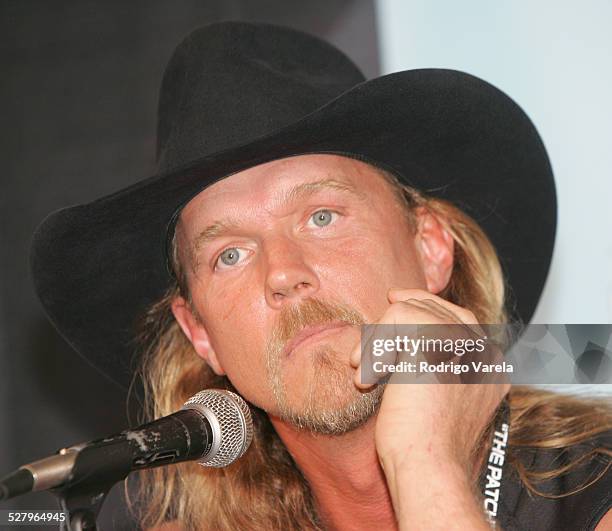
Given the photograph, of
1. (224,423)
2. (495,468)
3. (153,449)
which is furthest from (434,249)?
(153,449)

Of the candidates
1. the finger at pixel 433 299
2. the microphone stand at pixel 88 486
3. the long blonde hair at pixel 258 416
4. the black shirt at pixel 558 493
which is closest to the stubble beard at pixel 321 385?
the finger at pixel 433 299

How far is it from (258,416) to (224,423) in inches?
37.9

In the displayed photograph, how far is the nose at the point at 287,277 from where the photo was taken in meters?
2.15

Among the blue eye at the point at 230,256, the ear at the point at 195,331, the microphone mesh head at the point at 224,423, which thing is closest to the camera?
the microphone mesh head at the point at 224,423

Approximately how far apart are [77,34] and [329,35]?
101cm

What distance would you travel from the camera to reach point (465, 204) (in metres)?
2.71

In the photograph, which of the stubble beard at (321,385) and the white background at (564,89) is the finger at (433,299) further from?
the white background at (564,89)

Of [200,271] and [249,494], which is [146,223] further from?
[249,494]

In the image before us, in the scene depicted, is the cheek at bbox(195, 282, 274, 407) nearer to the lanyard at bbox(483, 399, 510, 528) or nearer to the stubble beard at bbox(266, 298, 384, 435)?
the stubble beard at bbox(266, 298, 384, 435)

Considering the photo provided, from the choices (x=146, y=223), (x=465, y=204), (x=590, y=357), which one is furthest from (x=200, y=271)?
(x=590, y=357)

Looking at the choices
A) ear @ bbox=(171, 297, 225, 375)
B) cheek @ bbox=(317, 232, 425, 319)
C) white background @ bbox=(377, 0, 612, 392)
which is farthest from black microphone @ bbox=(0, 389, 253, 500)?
white background @ bbox=(377, 0, 612, 392)

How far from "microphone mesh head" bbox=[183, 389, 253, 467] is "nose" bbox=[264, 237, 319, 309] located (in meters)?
0.34

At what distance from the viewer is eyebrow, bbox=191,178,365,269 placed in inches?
90.6

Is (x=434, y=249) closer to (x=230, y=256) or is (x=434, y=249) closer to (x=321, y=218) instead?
(x=321, y=218)
